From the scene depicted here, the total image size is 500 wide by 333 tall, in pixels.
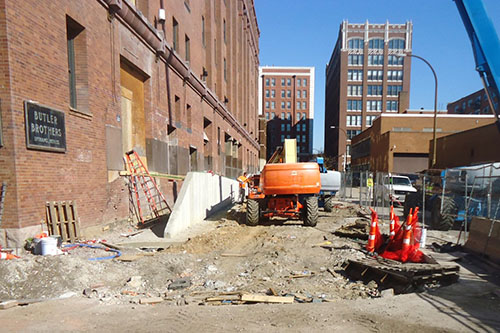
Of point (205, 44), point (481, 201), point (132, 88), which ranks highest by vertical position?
point (205, 44)

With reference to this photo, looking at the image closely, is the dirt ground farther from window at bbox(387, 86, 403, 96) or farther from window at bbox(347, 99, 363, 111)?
window at bbox(387, 86, 403, 96)

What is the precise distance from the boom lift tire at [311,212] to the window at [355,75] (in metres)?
72.8

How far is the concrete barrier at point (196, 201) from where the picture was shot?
9934 mm

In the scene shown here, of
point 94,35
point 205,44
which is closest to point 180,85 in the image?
point 94,35

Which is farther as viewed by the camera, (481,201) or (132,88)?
(132,88)

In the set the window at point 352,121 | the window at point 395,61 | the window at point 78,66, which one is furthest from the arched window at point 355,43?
the window at point 78,66

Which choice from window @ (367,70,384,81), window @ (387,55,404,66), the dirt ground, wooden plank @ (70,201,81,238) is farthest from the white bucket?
window @ (387,55,404,66)

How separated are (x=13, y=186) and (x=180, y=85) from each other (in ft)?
37.9

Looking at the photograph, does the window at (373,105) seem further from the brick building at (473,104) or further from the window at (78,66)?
the window at (78,66)

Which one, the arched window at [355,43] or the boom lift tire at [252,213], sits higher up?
the arched window at [355,43]

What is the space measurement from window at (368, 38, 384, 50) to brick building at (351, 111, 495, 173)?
1681 inches

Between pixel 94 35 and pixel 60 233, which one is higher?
pixel 94 35

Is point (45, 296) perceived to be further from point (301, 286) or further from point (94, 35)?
point (94, 35)

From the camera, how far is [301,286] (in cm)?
567
